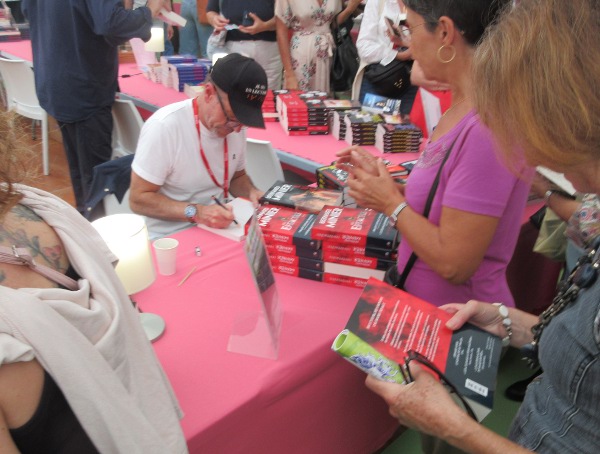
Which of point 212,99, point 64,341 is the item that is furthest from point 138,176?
point 64,341

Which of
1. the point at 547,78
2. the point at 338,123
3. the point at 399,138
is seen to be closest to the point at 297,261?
the point at 547,78

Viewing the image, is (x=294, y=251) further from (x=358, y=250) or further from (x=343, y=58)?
(x=343, y=58)

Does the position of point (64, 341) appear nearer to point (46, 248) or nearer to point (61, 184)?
point (46, 248)

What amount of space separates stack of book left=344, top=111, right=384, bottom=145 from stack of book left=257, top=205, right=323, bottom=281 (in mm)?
1275

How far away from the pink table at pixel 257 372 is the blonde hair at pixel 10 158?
612mm

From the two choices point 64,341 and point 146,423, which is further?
point 146,423

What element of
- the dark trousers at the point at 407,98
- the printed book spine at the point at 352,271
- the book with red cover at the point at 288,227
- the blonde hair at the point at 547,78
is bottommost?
the printed book spine at the point at 352,271

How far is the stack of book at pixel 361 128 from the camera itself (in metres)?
2.84

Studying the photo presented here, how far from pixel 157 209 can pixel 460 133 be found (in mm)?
1297

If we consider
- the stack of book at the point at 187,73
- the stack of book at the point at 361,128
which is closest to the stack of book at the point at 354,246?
the stack of book at the point at 361,128

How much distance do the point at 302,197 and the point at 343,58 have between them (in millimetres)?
2878

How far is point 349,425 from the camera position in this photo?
153 cm

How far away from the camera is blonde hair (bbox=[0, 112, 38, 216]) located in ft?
2.54

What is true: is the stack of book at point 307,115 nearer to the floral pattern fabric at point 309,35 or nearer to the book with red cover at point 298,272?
the floral pattern fabric at point 309,35
